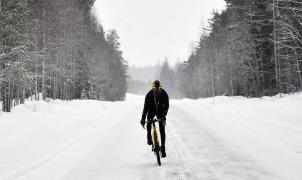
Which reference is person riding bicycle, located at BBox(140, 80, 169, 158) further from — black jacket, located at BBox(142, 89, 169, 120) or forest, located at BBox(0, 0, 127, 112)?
forest, located at BBox(0, 0, 127, 112)

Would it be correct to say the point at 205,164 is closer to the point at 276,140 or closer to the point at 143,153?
the point at 143,153

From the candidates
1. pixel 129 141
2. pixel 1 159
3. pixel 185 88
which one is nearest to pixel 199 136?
pixel 129 141

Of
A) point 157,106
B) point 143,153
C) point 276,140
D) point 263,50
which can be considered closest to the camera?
point 157,106

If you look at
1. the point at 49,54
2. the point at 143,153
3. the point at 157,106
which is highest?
the point at 49,54

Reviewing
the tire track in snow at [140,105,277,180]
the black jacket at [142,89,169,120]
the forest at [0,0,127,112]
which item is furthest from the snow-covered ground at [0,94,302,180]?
the forest at [0,0,127,112]

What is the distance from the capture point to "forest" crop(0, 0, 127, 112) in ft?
56.6

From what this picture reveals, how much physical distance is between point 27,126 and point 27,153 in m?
4.64

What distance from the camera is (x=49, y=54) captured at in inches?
1225

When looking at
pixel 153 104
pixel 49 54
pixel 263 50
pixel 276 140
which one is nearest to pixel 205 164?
pixel 153 104

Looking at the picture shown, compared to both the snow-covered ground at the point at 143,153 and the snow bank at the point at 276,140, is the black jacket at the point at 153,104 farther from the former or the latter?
the snow bank at the point at 276,140

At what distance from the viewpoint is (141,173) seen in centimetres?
683

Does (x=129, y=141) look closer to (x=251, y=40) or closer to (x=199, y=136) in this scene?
(x=199, y=136)

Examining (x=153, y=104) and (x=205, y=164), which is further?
(x=153, y=104)

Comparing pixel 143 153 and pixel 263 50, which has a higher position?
pixel 263 50
